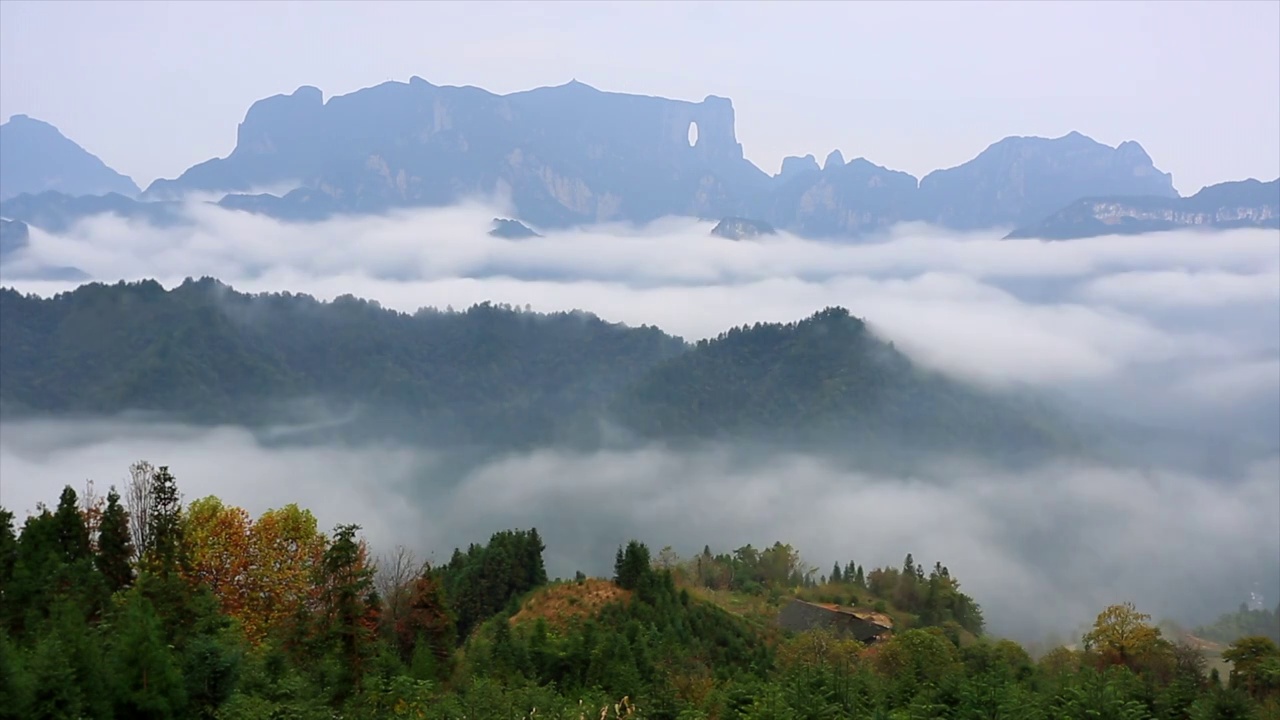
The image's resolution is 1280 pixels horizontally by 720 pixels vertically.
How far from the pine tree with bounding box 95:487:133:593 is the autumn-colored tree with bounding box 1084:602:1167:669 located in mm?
48653

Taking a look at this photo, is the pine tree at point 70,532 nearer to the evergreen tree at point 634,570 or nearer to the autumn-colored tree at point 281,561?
the autumn-colored tree at point 281,561

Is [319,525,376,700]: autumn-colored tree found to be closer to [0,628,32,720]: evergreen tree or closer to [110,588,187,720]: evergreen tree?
[110,588,187,720]: evergreen tree

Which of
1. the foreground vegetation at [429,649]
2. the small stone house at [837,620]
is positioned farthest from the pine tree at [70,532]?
the small stone house at [837,620]

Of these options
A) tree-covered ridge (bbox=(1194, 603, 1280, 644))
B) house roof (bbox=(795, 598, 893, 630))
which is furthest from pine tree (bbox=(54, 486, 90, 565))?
tree-covered ridge (bbox=(1194, 603, 1280, 644))

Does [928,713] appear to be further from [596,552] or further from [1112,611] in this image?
[596,552]

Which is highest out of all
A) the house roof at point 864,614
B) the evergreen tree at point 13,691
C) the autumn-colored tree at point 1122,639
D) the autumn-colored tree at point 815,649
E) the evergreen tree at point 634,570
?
the evergreen tree at point 13,691

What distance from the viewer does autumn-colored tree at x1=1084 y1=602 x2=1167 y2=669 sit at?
168 feet

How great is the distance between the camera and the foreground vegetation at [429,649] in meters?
18.8

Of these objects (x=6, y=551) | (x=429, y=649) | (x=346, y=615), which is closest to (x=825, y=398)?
(x=429, y=649)

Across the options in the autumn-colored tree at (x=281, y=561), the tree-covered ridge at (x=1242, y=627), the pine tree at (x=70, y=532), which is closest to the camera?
the pine tree at (x=70, y=532)

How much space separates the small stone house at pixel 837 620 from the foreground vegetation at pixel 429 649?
3.20 meters

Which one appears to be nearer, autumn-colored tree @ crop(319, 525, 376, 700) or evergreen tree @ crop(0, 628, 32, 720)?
evergreen tree @ crop(0, 628, 32, 720)

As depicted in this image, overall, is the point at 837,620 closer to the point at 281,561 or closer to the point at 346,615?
the point at 281,561

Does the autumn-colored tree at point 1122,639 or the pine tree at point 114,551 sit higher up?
the pine tree at point 114,551
